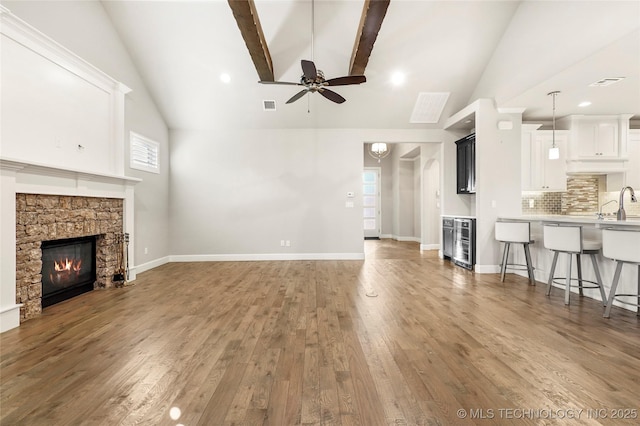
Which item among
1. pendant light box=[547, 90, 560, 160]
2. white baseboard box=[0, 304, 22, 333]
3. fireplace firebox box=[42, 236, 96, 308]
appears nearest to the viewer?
white baseboard box=[0, 304, 22, 333]

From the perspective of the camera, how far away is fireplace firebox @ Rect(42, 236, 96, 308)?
11.4 feet

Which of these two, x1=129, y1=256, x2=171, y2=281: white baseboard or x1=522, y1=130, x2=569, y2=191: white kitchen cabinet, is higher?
x1=522, y1=130, x2=569, y2=191: white kitchen cabinet

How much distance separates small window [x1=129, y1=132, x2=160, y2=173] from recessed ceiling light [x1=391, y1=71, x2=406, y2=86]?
476cm

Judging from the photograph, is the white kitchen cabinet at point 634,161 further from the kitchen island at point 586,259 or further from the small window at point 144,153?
the small window at point 144,153

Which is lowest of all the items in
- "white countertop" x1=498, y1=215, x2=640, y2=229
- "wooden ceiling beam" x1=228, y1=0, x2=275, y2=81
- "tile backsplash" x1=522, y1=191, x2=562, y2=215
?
"white countertop" x1=498, y1=215, x2=640, y2=229

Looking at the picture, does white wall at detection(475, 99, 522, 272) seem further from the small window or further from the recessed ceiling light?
the small window

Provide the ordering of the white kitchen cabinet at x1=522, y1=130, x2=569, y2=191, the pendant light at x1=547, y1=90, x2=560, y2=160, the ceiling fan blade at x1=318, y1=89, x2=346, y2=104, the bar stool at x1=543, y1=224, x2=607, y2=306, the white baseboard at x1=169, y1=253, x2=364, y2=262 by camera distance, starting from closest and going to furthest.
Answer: the bar stool at x1=543, y1=224, x2=607, y2=306 → the ceiling fan blade at x1=318, y1=89, x2=346, y2=104 → the pendant light at x1=547, y1=90, x2=560, y2=160 → the white kitchen cabinet at x1=522, y1=130, x2=569, y2=191 → the white baseboard at x1=169, y1=253, x2=364, y2=262

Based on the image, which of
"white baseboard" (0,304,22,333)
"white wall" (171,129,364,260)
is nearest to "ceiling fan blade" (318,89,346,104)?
"white wall" (171,129,364,260)

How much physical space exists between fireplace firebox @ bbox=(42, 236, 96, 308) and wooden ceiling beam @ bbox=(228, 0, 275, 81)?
3.53 meters

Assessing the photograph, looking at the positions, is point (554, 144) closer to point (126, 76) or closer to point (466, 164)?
point (466, 164)

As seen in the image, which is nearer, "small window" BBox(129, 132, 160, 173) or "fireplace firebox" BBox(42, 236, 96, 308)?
"fireplace firebox" BBox(42, 236, 96, 308)

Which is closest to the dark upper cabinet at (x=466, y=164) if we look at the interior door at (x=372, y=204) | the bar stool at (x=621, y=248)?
the bar stool at (x=621, y=248)

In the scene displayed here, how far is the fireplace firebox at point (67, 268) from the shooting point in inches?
136

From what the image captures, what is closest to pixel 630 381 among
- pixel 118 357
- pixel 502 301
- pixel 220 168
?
pixel 502 301
